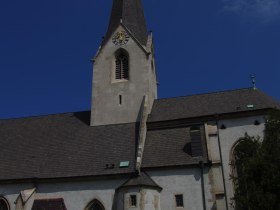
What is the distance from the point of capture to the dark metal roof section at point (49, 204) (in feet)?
84.9

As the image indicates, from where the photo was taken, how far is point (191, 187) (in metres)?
25.2

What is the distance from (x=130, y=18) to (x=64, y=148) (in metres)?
14.4

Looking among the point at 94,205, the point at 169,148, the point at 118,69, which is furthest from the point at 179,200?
the point at 118,69

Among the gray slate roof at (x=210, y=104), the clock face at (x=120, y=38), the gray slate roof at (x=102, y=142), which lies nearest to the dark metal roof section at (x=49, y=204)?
the gray slate roof at (x=102, y=142)

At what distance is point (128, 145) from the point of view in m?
28.7

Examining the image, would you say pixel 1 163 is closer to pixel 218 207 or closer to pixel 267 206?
pixel 218 207

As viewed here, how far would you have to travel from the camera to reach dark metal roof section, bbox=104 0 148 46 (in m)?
35.6

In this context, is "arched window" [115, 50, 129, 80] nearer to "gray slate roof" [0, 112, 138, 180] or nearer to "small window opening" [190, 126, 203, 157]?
"gray slate roof" [0, 112, 138, 180]

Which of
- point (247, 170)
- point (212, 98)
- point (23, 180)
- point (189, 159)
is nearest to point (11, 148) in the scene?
point (23, 180)

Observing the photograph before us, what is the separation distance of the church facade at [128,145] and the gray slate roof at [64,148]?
8cm

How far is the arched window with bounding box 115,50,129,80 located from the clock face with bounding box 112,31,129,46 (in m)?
0.86

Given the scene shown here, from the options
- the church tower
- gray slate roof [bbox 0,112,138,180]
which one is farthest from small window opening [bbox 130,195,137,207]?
the church tower

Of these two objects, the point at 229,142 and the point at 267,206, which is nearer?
the point at 267,206

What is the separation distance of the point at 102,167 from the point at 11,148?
8.55 meters
